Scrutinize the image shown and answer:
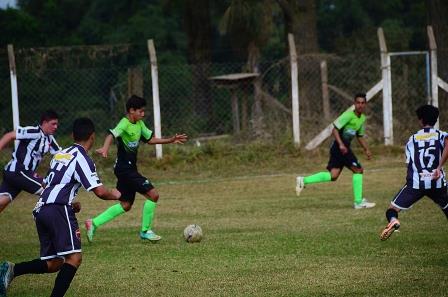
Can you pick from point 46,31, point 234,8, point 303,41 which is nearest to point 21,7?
point 46,31

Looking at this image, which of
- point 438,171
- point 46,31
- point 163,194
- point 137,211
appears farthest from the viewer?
point 46,31

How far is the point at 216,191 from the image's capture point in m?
17.6

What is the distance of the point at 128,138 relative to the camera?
1245 centimetres

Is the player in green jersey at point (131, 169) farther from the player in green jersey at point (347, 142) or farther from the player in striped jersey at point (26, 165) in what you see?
the player in green jersey at point (347, 142)

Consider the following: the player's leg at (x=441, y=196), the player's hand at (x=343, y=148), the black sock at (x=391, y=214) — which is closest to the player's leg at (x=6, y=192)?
the black sock at (x=391, y=214)

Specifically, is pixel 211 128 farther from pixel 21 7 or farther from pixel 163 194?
pixel 21 7

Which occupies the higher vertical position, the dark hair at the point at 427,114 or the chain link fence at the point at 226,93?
the dark hair at the point at 427,114

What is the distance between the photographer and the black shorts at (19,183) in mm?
12477

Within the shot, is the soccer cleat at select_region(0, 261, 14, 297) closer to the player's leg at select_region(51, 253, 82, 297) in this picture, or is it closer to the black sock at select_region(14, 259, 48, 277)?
the black sock at select_region(14, 259, 48, 277)

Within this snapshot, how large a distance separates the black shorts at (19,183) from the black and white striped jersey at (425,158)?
15.9 feet

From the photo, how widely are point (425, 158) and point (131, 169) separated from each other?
380 centimetres

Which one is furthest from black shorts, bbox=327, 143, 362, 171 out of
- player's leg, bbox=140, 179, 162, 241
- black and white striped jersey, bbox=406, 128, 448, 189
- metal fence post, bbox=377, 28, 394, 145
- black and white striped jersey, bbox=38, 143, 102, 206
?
black and white striped jersey, bbox=38, 143, 102, 206

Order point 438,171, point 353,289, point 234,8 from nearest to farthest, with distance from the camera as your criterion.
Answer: point 353,289, point 438,171, point 234,8

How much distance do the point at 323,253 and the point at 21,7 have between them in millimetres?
35536
